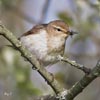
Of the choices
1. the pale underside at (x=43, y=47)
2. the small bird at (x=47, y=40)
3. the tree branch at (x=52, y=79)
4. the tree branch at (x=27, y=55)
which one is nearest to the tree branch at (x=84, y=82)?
the tree branch at (x=52, y=79)

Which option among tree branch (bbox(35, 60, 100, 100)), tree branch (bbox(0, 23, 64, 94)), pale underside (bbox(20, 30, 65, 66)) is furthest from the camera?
pale underside (bbox(20, 30, 65, 66))

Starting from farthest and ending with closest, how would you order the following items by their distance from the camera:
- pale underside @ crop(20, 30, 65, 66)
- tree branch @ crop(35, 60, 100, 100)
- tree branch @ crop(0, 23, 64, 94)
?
pale underside @ crop(20, 30, 65, 66) < tree branch @ crop(0, 23, 64, 94) < tree branch @ crop(35, 60, 100, 100)

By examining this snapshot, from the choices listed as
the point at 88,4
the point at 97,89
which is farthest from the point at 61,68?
the point at 88,4

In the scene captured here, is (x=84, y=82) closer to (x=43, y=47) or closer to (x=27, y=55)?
(x=27, y=55)

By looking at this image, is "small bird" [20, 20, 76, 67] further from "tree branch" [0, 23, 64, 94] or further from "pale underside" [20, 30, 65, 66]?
"tree branch" [0, 23, 64, 94]

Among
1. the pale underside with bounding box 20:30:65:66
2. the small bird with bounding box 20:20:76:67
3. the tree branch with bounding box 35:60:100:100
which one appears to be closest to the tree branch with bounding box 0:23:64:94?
the tree branch with bounding box 35:60:100:100

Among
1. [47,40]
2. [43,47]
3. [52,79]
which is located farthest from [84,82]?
[47,40]

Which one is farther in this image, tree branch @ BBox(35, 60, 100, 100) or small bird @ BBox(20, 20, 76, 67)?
small bird @ BBox(20, 20, 76, 67)

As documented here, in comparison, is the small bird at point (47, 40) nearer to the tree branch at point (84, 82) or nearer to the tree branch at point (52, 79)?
the tree branch at point (52, 79)
